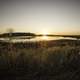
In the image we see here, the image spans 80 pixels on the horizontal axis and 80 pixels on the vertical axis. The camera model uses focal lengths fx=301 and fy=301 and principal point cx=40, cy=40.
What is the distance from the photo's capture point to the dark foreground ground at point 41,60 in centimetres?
268

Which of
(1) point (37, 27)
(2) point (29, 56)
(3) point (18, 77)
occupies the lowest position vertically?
(3) point (18, 77)

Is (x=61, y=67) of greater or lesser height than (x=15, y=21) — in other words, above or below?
below

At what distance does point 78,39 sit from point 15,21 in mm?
601

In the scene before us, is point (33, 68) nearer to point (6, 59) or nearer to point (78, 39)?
point (6, 59)

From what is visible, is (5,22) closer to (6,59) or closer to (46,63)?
(6,59)

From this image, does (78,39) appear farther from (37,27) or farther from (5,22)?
(5,22)

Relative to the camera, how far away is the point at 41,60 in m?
2.74

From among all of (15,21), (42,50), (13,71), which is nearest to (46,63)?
(42,50)

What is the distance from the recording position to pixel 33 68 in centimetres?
271

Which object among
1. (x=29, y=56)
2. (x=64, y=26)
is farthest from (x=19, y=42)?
(x=64, y=26)

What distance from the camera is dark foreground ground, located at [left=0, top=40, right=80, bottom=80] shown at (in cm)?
268

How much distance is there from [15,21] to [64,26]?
0.45m

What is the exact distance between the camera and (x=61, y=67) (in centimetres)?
272

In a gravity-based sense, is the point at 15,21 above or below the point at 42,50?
above
